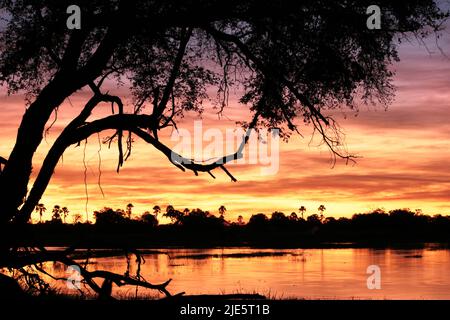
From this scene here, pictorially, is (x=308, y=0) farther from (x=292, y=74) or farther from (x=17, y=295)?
(x=17, y=295)

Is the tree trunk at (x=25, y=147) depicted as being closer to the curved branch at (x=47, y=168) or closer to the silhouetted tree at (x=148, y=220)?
the curved branch at (x=47, y=168)

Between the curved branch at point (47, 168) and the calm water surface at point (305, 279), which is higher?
the curved branch at point (47, 168)

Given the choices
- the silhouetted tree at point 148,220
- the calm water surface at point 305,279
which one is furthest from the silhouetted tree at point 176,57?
the silhouetted tree at point 148,220

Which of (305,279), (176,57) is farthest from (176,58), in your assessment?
(305,279)

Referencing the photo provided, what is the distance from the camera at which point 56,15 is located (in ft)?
46.2

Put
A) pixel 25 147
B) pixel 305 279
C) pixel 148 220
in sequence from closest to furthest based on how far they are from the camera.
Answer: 1. pixel 25 147
2. pixel 305 279
3. pixel 148 220

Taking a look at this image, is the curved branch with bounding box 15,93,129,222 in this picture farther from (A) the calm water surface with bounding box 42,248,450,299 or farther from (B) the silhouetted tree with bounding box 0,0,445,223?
(A) the calm water surface with bounding box 42,248,450,299

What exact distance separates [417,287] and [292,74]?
3800 cm

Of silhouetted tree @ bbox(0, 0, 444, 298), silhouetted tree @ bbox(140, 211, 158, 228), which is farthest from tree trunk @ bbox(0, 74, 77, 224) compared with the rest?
silhouetted tree @ bbox(140, 211, 158, 228)

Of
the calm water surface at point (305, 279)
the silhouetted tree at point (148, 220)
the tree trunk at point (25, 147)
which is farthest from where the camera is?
the silhouetted tree at point (148, 220)

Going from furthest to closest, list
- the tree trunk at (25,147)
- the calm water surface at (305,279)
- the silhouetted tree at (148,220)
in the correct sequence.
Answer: the silhouetted tree at (148,220)
the calm water surface at (305,279)
the tree trunk at (25,147)

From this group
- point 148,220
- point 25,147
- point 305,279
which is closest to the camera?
point 25,147

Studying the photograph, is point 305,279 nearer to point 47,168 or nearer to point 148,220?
point 47,168
